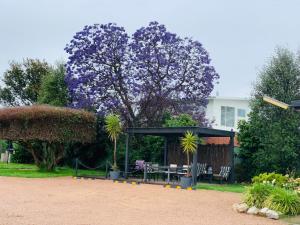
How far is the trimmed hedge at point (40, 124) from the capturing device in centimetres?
2367

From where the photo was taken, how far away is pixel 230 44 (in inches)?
906

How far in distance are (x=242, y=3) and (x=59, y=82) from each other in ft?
54.8

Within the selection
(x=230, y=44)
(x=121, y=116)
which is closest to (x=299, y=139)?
(x=230, y=44)

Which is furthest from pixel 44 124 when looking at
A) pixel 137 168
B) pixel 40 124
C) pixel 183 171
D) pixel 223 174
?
pixel 223 174

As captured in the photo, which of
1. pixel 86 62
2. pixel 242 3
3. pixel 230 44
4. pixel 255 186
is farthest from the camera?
pixel 86 62

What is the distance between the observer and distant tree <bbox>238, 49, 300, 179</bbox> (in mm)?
20047

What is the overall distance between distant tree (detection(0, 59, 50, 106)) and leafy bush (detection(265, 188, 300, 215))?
29.7m

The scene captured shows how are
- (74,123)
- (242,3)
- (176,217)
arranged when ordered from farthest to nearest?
(74,123) < (242,3) < (176,217)

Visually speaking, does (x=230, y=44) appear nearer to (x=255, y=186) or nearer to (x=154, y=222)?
(x=255, y=186)

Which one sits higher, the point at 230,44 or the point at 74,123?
the point at 230,44

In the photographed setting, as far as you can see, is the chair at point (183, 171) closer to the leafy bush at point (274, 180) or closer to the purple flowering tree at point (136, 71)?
the leafy bush at point (274, 180)

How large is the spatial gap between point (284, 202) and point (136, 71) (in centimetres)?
1584

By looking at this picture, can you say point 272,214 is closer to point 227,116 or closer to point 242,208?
point 242,208

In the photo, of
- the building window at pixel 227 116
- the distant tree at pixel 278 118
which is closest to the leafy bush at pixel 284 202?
the distant tree at pixel 278 118
